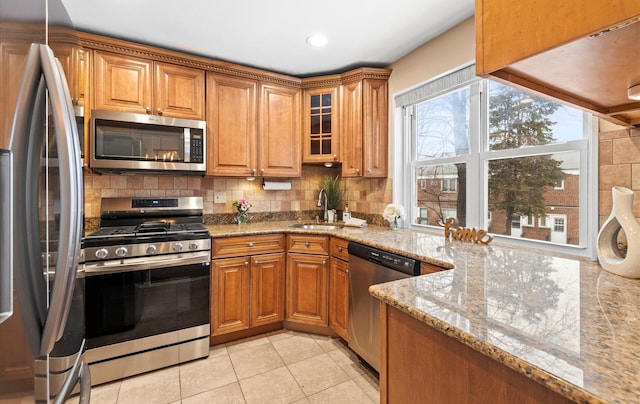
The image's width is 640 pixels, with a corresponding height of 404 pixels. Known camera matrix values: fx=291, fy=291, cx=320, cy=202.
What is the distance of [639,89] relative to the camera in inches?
33.4

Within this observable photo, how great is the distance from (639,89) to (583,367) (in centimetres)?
82

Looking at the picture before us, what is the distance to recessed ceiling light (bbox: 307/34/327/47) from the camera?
7.48 ft

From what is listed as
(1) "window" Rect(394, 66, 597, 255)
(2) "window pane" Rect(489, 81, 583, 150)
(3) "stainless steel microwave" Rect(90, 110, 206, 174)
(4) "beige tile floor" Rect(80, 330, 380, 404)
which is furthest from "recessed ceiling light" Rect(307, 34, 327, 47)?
(4) "beige tile floor" Rect(80, 330, 380, 404)

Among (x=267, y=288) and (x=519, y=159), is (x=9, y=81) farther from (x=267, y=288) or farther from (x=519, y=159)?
(x=519, y=159)

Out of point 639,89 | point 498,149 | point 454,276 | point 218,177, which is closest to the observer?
point 639,89

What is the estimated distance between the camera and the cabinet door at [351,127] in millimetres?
2797

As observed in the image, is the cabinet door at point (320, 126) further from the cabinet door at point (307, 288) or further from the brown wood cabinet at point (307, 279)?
the cabinet door at point (307, 288)

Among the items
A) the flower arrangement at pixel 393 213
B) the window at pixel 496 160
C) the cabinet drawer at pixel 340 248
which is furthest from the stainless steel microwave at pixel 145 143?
the window at pixel 496 160

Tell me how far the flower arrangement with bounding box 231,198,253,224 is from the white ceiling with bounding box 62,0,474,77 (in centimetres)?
134

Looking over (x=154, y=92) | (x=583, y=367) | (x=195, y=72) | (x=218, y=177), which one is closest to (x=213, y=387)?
(x=218, y=177)

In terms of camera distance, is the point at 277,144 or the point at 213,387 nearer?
the point at 213,387

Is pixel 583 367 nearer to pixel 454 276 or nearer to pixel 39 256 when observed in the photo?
pixel 454 276

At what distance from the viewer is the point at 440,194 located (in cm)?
248

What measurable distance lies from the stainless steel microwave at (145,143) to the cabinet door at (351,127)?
1298mm
